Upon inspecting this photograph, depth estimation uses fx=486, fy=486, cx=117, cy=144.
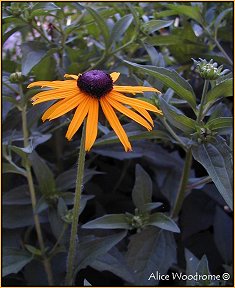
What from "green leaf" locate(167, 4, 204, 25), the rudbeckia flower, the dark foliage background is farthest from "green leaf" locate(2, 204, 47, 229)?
"green leaf" locate(167, 4, 204, 25)

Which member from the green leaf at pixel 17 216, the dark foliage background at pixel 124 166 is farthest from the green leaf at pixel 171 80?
the green leaf at pixel 17 216

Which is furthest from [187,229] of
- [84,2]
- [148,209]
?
[84,2]

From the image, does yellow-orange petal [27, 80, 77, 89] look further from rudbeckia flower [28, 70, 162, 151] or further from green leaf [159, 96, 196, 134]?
green leaf [159, 96, 196, 134]

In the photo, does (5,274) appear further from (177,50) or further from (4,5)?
(177,50)

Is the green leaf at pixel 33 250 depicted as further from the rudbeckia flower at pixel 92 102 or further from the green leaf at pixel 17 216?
the rudbeckia flower at pixel 92 102

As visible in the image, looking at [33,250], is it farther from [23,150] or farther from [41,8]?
[41,8]

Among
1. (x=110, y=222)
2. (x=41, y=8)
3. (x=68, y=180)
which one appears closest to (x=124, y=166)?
(x=68, y=180)
